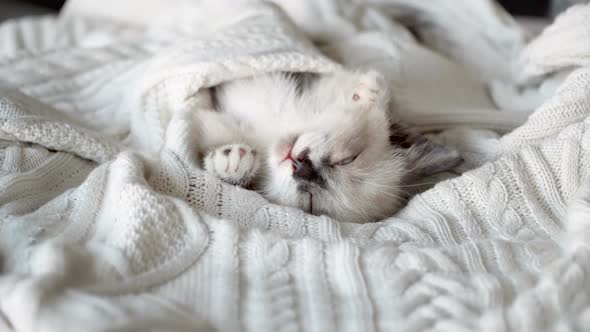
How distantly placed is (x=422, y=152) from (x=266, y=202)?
0.39 metres

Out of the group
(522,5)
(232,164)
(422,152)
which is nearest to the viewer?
(232,164)

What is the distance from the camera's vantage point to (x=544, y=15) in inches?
81.3

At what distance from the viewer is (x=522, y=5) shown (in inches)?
81.5

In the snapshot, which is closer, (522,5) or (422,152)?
(422,152)

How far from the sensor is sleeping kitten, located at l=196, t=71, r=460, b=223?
1.07 meters

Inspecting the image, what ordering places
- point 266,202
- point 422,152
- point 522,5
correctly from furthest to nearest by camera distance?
point 522,5 < point 422,152 < point 266,202

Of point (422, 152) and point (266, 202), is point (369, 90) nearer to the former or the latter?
point (422, 152)

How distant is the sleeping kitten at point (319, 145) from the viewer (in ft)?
3.52

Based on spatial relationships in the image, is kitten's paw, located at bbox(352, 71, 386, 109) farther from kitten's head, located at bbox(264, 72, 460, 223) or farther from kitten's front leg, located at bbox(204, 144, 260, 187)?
kitten's front leg, located at bbox(204, 144, 260, 187)

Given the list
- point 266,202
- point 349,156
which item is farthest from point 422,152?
point 266,202

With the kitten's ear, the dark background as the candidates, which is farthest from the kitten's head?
the dark background

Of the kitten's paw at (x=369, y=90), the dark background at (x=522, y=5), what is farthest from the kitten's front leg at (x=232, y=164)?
the dark background at (x=522, y=5)

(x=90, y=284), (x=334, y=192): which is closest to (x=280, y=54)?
(x=334, y=192)

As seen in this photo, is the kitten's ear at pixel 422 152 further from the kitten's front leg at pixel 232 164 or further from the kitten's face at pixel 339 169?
the kitten's front leg at pixel 232 164
